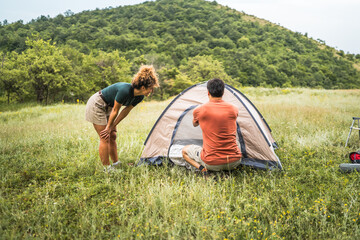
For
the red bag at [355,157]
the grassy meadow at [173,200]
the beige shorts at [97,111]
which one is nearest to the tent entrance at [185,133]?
the grassy meadow at [173,200]

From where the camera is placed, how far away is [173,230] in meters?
2.24

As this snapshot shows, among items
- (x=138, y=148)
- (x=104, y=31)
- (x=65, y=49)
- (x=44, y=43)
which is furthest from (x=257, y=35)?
(x=138, y=148)

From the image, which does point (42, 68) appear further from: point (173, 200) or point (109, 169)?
point (173, 200)

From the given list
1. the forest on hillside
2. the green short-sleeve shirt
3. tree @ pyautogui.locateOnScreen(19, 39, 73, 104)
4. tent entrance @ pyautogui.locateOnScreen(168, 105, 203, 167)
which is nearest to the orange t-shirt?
the green short-sleeve shirt

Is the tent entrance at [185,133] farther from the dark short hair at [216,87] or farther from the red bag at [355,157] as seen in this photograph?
the red bag at [355,157]

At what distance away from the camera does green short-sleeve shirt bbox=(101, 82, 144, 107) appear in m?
3.32

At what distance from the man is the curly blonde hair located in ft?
3.02

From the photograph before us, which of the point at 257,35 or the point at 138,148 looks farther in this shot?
the point at 257,35

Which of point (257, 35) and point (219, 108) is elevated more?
point (257, 35)

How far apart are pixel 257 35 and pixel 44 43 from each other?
7847 cm

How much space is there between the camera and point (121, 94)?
331cm

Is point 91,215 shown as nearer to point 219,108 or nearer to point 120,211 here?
point 120,211

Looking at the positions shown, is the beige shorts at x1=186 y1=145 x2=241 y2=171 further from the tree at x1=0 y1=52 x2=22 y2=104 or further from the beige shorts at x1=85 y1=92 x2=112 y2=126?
the tree at x1=0 y1=52 x2=22 y2=104

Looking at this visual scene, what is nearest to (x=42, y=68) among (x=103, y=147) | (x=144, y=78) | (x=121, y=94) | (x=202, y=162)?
(x=103, y=147)
